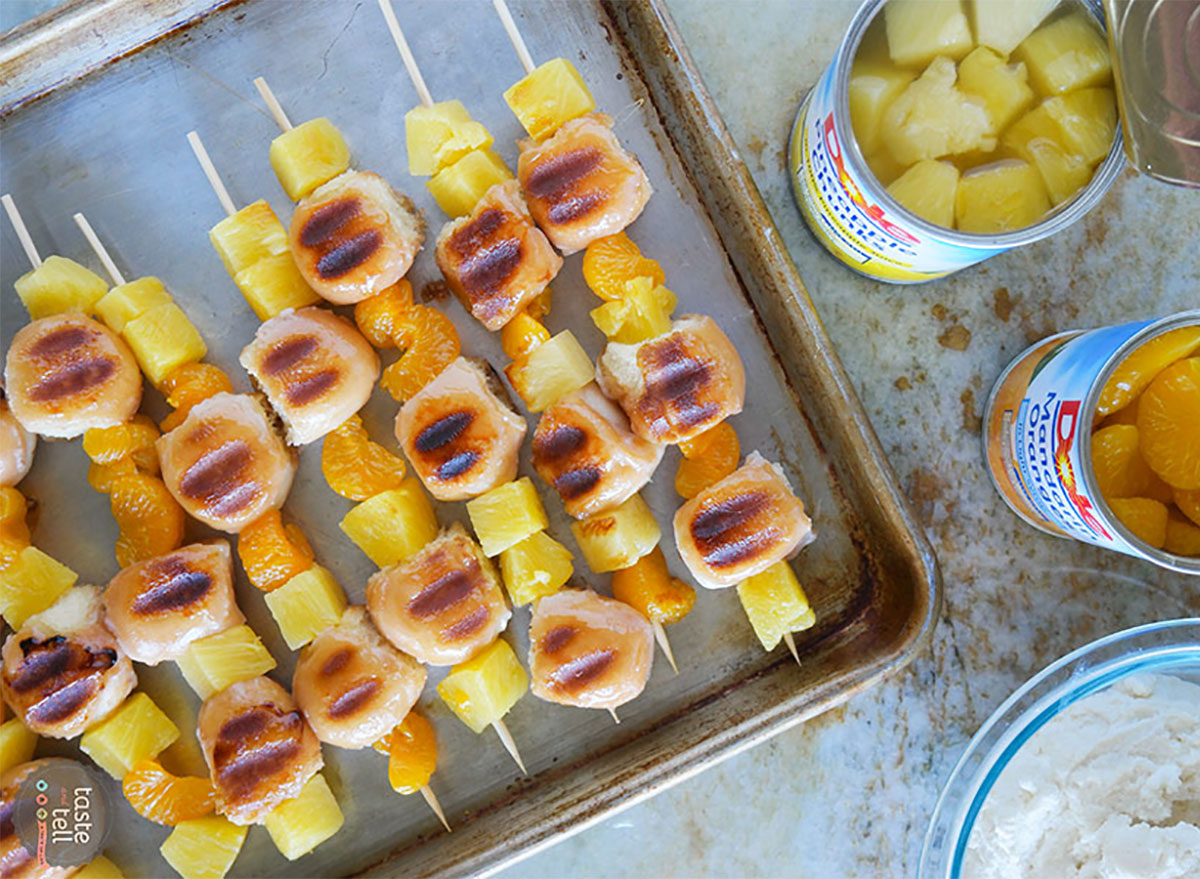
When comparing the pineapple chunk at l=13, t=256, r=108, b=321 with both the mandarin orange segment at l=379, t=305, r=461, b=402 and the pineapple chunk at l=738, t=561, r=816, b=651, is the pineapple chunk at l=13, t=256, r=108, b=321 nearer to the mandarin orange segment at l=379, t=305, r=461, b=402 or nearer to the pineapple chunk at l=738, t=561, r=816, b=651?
the mandarin orange segment at l=379, t=305, r=461, b=402

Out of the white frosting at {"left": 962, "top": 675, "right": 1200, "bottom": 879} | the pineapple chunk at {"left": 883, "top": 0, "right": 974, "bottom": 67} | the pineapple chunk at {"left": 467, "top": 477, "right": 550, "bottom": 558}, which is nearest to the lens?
the pineapple chunk at {"left": 883, "top": 0, "right": 974, "bottom": 67}

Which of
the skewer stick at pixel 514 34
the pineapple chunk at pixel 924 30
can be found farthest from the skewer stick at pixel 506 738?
the pineapple chunk at pixel 924 30

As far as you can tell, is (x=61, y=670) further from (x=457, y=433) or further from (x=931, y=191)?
(x=931, y=191)

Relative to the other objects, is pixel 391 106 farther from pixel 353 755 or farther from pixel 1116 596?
pixel 1116 596

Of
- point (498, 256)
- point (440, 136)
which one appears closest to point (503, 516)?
point (498, 256)

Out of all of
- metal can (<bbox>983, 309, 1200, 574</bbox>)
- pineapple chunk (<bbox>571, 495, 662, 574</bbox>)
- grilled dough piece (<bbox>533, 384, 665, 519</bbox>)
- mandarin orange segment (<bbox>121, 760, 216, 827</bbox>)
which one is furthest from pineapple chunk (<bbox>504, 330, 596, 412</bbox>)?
mandarin orange segment (<bbox>121, 760, 216, 827</bbox>)
